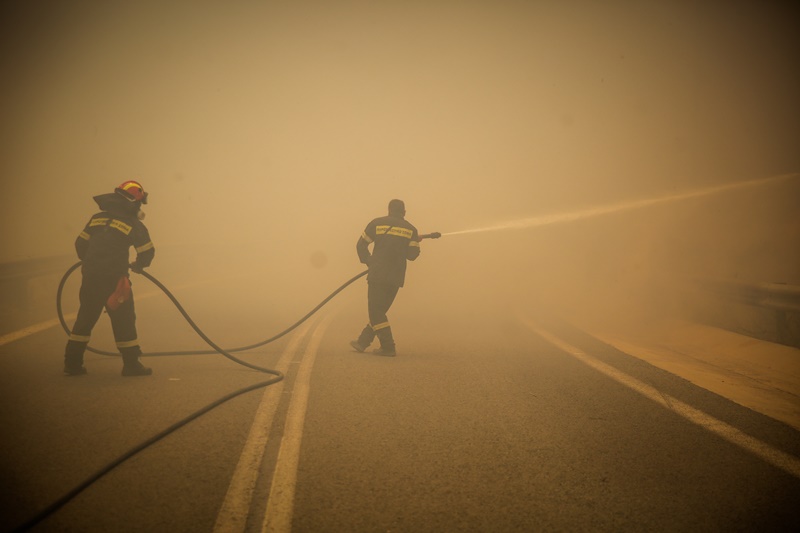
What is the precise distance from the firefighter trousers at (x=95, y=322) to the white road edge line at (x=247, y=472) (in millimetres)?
1752

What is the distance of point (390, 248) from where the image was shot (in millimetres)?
8680

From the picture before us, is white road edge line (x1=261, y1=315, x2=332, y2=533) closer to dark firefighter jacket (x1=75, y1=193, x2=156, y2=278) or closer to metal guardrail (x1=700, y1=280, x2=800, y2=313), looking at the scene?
dark firefighter jacket (x1=75, y1=193, x2=156, y2=278)

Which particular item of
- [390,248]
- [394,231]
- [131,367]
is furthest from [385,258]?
[131,367]

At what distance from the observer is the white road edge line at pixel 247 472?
3084 mm

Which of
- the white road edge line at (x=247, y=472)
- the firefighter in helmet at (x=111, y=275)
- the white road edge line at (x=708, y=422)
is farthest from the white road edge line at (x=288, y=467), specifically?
the white road edge line at (x=708, y=422)

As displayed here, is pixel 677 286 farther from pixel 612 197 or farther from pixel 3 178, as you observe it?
pixel 3 178

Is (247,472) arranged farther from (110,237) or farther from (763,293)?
(763,293)

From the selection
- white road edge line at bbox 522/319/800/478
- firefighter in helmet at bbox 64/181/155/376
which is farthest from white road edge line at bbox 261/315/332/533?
white road edge line at bbox 522/319/800/478

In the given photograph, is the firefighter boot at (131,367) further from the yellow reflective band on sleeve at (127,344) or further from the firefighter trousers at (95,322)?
the yellow reflective band on sleeve at (127,344)

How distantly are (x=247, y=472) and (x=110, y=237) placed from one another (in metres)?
4.01

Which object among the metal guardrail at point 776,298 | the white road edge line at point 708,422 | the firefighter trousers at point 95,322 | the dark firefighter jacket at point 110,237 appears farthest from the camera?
the metal guardrail at point 776,298

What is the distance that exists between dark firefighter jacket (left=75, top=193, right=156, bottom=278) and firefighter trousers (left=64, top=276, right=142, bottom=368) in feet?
0.43

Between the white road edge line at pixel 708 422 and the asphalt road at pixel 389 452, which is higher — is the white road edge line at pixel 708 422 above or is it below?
below

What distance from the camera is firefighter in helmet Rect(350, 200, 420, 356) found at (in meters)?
8.54
